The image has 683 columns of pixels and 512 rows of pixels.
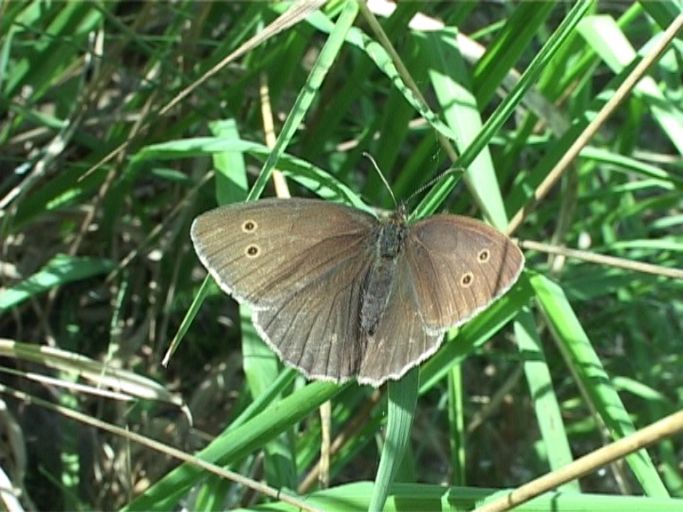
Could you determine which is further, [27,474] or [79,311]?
[79,311]

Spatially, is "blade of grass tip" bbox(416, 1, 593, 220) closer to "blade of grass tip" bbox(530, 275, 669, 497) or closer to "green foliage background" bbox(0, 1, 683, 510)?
"green foliage background" bbox(0, 1, 683, 510)

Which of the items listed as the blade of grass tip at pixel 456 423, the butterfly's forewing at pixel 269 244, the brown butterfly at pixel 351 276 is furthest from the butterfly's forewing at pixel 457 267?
the blade of grass tip at pixel 456 423

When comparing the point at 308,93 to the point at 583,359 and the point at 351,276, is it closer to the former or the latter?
the point at 351,276

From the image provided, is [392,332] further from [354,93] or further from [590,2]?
[354,93]

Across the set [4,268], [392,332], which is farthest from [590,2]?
[4,268]

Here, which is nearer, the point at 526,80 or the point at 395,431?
the point at 395,431

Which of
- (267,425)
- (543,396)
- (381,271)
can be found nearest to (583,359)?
(543,396)

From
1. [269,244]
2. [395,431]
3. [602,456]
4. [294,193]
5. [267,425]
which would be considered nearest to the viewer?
[602,456]
